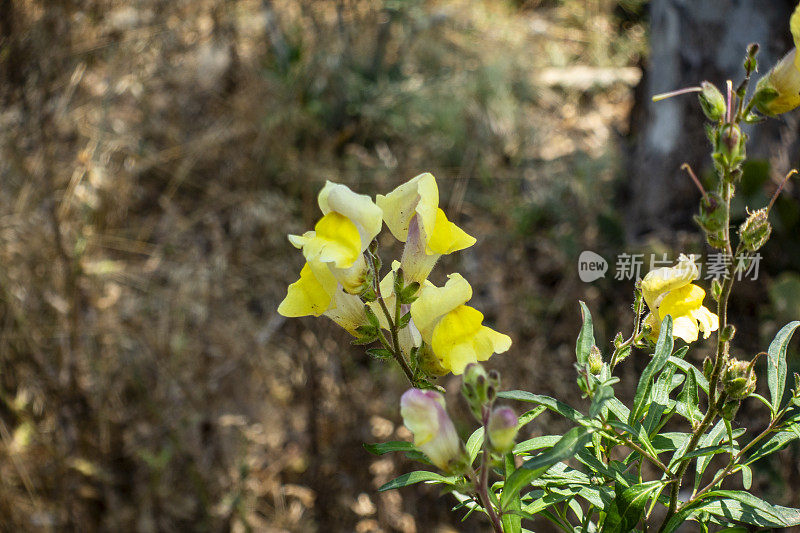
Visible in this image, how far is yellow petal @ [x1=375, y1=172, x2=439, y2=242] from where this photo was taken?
85cm

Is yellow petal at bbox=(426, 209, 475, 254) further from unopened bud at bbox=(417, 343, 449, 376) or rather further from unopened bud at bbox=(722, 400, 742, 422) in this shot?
unopened bud at bbox=(722, 400, 742, 422)

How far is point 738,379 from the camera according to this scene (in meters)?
0.76

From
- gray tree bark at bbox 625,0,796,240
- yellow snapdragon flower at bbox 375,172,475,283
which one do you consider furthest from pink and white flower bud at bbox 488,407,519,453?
gray tree bark at bbox 625,0,796,240

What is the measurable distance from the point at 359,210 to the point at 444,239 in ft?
0.43

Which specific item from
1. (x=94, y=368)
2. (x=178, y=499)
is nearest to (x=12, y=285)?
(x=94, y=368)

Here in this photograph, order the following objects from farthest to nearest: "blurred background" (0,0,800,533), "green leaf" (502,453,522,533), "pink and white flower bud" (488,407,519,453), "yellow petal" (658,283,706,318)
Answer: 1. "blurred background" (0,0,800,533)
2. "yellow petal" (658,283,706,318)
3. "green leaf" (502,453,522,533)
4. "pink and white flower bud" (488,407,519,453)

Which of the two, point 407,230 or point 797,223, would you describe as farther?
point 797,223

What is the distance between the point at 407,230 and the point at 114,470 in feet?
7.04

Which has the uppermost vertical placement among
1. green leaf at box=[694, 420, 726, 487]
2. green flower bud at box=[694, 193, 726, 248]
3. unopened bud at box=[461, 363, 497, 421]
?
green flower bud at box=[694, 193, 726, 248]

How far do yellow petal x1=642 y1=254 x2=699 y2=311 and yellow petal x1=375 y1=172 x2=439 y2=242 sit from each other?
1.01ft

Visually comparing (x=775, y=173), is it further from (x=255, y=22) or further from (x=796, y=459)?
(x=255, y=22)

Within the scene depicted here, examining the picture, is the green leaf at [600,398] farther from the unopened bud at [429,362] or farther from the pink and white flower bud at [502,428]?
the unopened bud at [429,362]

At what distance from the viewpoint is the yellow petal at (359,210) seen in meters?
0.85

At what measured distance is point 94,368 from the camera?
8.20ft
